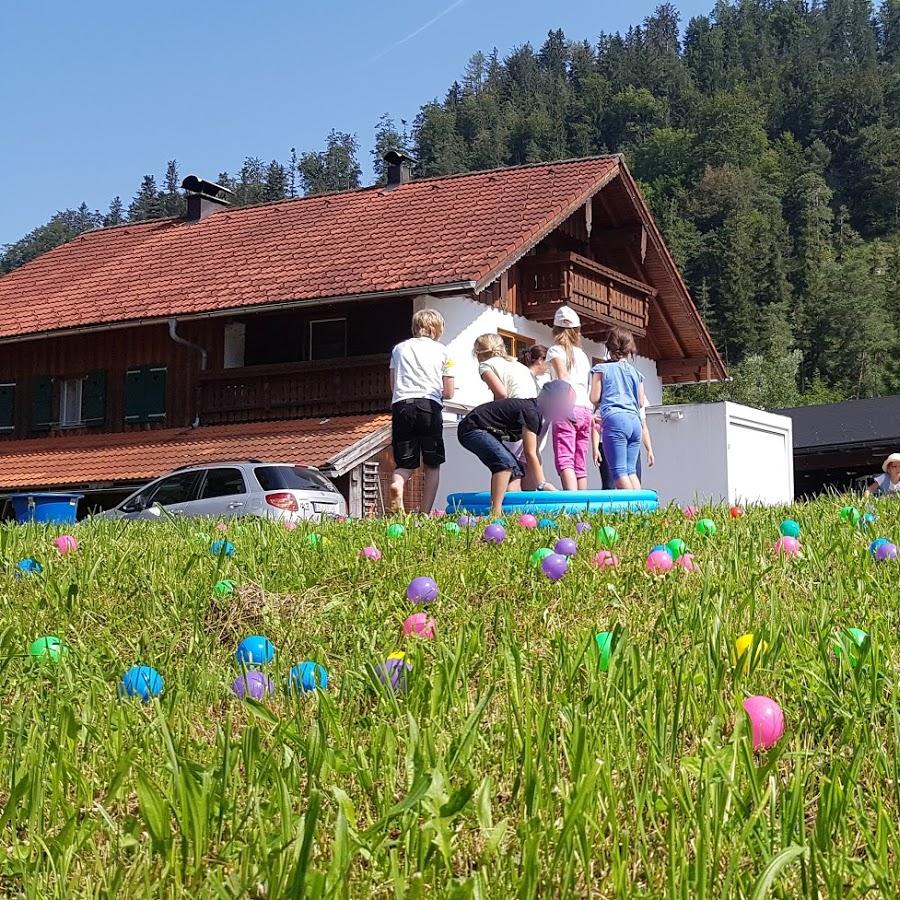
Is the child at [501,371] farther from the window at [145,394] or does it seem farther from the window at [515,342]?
the window at [145,394]

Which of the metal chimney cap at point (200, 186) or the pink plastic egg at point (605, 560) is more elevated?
the metal chimney cap at point (200, 186)

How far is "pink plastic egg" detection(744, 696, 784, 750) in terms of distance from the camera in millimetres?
2154

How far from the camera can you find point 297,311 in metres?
23.6

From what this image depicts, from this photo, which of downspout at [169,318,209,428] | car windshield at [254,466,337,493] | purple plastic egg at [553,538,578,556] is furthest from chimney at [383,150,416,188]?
purple plastic egg at [553,538,578,556]

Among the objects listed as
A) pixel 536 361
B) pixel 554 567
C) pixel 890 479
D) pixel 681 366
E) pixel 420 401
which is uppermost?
pixel 681 366

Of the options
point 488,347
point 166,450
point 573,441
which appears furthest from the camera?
Answer: point 166,450

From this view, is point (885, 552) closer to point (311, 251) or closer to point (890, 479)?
point (890, 479)

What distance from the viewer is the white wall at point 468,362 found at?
1930 centimetres

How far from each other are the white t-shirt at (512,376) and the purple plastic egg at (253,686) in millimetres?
7490

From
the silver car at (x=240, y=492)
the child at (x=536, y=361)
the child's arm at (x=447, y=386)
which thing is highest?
the child at (x=536, y=361)

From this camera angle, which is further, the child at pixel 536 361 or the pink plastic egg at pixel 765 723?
the child at pixel 536 361

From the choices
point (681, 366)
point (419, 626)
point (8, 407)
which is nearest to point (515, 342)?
point (681, 366)

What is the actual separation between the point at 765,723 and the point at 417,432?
7.87 meters

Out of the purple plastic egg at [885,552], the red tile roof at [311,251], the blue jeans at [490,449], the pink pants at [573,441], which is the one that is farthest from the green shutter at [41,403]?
the purple plastic egg at [885,552]
